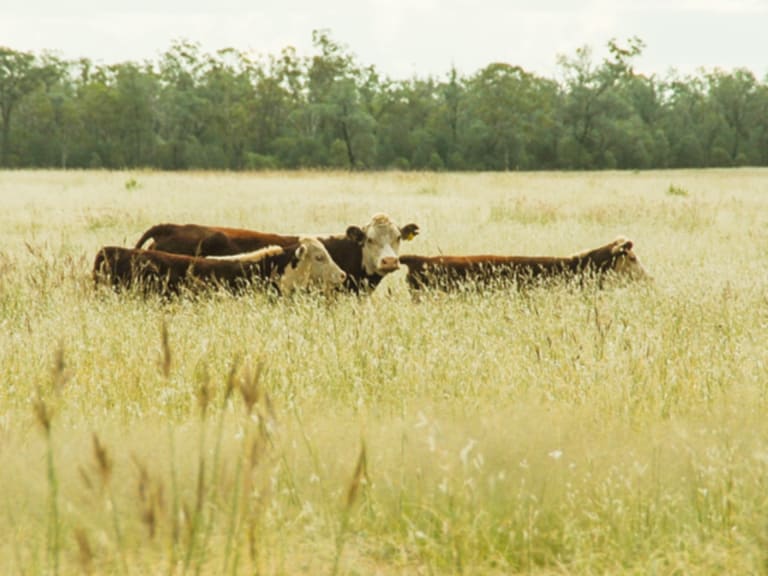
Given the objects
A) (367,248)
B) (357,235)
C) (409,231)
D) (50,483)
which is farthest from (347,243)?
(50,483)

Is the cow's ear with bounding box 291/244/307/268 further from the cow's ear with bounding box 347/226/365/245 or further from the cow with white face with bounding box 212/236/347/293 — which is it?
the cow's ear with bounding box 347/226/365/245

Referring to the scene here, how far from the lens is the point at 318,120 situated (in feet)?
228

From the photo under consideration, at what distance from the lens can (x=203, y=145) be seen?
242ft

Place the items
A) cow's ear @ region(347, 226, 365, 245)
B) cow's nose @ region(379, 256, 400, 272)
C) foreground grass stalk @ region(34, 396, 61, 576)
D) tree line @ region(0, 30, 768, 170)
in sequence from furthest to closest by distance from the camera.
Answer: tree line @ region(0, 30, 768, 170), cow's ear @ region(347, 226, 365, 245), cow's nose @ region(379, 256, 400, 272), foreground grass stalk @ region(34, 396, 61, 576)

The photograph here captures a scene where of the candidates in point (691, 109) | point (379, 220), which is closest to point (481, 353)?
point (379, 220)

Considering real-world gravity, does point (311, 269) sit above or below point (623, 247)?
below

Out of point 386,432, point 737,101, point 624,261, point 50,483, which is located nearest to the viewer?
point 50,483

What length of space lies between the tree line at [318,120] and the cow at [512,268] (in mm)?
58585

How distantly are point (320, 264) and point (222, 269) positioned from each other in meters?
0.96

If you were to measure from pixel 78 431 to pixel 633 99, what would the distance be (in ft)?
282

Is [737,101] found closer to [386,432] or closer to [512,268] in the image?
[512,268]

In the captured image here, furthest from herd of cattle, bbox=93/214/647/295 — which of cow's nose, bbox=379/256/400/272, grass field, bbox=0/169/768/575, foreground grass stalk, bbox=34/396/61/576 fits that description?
foreground grass stalk, bbox=34/396/61/576

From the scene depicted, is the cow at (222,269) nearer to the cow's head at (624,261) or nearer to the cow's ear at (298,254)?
the cow's ear at (298,254)

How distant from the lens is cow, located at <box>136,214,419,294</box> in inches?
325
